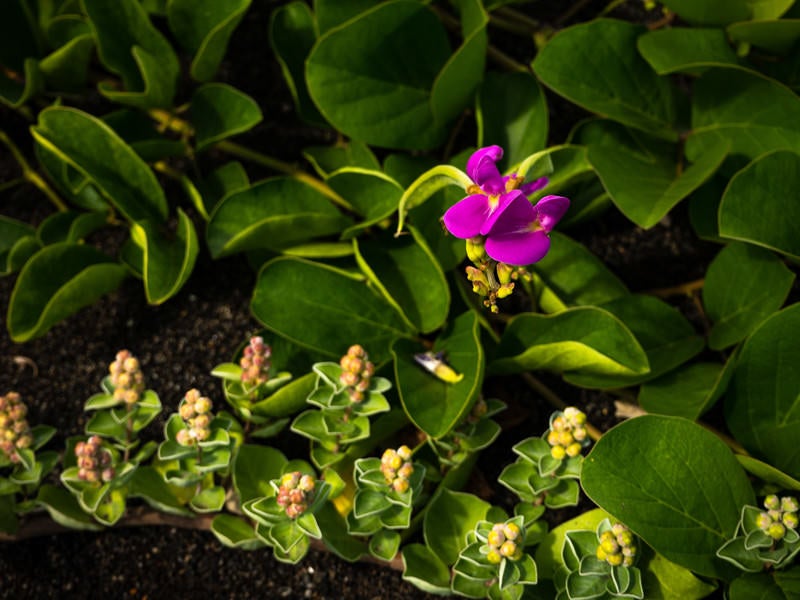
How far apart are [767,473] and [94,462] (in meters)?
0.88

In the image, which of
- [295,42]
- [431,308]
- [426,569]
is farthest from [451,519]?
[295,42]

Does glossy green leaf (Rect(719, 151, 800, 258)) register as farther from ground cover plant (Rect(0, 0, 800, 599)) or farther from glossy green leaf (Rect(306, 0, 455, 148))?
glossy green leaf (Rect(306, 0, 455, 148))

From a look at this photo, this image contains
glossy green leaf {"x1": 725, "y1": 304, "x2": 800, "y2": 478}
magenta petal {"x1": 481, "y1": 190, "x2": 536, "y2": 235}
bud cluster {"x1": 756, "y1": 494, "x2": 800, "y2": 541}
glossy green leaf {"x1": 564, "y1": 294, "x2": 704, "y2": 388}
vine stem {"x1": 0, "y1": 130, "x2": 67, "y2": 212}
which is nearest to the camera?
magenta petal {"x1": 481, "y1": 190, "x2": 536, "y2": 235}

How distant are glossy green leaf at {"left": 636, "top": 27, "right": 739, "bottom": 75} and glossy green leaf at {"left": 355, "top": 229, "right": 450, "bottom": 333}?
44 cm

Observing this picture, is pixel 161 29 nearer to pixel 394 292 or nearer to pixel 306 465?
pixel 394 292

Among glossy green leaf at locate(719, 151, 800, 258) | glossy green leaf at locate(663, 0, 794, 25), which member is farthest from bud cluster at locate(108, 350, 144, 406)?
glossy green leaf at locate(663, 0, 794, 25)

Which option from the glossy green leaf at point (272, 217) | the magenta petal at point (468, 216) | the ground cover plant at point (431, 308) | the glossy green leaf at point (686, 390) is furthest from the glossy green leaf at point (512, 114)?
the magenta petal at point (468, 216)

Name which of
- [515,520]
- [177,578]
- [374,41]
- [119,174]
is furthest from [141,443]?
[374,41]

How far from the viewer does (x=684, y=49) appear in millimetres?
1344

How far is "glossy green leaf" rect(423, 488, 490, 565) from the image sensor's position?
1233 mm

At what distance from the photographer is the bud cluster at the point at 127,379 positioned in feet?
3.94

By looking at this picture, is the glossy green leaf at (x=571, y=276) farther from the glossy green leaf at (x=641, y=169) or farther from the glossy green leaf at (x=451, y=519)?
the glossy green leaf at (x=451, y=519)

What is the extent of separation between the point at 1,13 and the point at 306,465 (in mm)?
908

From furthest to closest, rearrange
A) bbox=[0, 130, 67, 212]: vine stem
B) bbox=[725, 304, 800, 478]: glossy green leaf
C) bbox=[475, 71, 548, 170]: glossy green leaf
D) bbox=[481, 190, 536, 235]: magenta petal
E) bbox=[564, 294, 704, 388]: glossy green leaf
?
bbox=[0, 130, 67, 212]: vine stem
bbox=[475, 71, 548, 170]: glossy green leaf
bbox=[564, 294, 704, 388]: glossy green leaf
bbox=[725, 304, 800, 478]: glossy green leaf
bbox=[481, 190, 536, 235]: magenta petal
